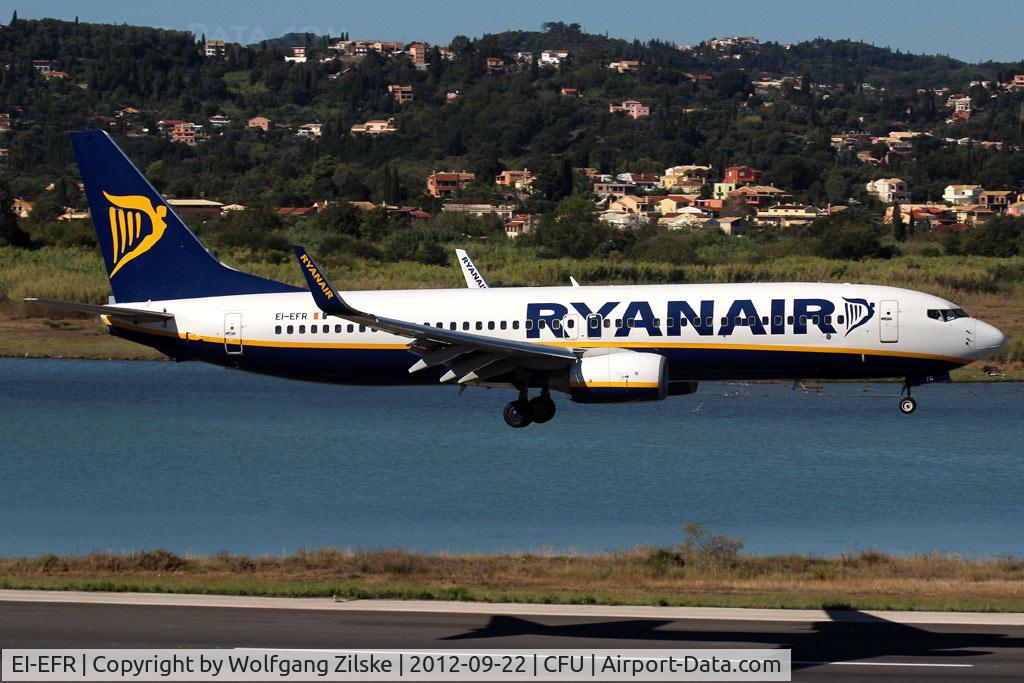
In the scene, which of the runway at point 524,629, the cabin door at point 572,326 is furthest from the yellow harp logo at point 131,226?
the cabin door at point 572,326

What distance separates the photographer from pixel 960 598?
57.9 metres

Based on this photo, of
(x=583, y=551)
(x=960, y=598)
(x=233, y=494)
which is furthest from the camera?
(x=233, y=494)

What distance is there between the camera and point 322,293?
48594 millimetres

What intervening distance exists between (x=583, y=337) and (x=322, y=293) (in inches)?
386

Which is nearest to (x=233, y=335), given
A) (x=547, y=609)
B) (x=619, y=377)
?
(x=619, y=377)

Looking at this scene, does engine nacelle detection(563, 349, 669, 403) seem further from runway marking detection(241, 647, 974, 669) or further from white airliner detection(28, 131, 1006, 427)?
runway marking detection(241, 647, 974, 669)

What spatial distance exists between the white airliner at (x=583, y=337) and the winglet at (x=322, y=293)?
1699 mm

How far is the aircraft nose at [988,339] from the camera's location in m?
54.7

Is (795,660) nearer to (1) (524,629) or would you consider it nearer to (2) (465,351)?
(1) (524,629)

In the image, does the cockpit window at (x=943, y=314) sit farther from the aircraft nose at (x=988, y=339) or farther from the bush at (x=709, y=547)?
the bush at (x=709, y=547)

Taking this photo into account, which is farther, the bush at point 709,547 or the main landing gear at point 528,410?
the bush at point 709,547

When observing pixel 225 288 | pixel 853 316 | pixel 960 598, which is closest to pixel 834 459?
pixel 960 598

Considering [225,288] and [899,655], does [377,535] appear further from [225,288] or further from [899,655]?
[899,655]

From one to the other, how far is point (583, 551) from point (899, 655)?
90.9 ft
